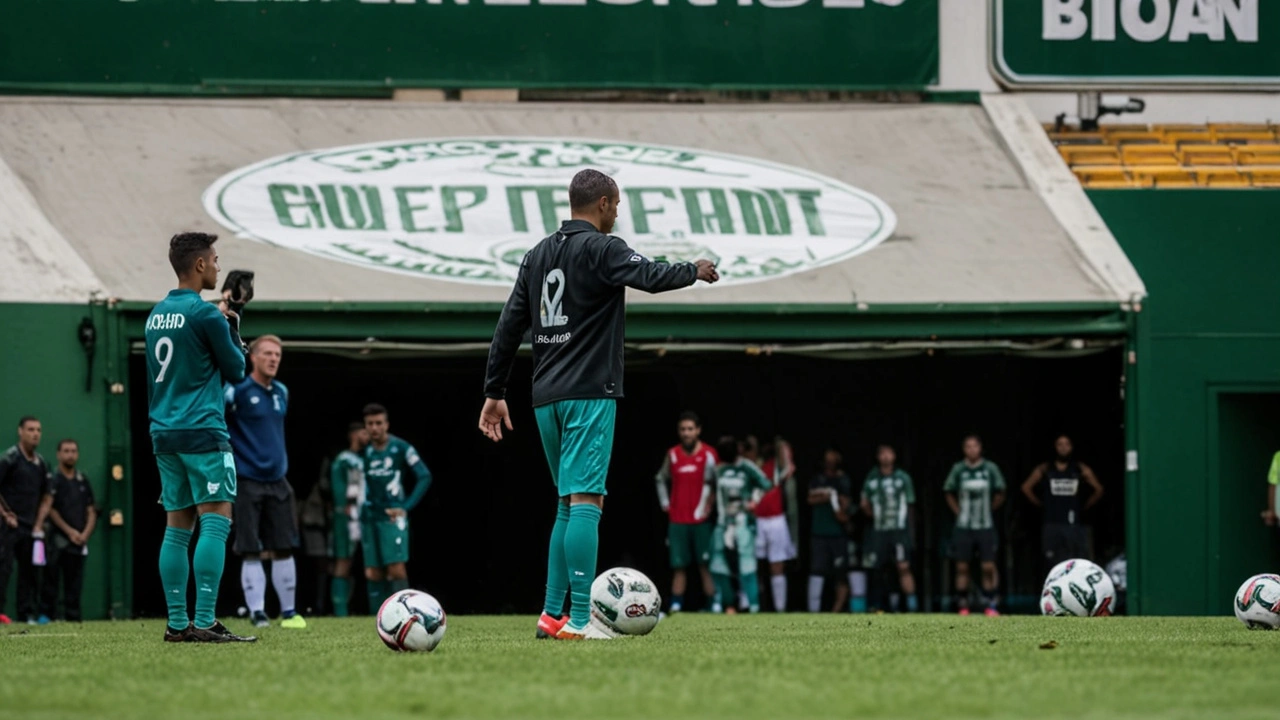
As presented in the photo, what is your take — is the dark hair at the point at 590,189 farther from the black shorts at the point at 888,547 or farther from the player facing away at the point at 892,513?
the black shorts at the point at 888,547

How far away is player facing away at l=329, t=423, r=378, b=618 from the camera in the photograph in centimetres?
1627

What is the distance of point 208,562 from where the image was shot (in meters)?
8.38

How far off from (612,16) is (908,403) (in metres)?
5.15

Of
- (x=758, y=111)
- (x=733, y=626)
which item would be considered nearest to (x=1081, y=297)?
(x=758, y=111)

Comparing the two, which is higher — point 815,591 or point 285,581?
point 285,581

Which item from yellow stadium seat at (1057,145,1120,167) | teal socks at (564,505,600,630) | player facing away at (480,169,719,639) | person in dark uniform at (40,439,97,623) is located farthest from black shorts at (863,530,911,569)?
teal socks at (564,505,600,630)

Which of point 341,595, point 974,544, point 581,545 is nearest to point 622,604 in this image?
point 581,545

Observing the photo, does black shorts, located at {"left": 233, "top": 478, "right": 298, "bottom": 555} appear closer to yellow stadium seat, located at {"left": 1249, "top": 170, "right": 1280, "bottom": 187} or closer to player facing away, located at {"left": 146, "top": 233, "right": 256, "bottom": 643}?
player facing away, located at {"left": 146, "top": 233, "right": 256, "bottom": 643}

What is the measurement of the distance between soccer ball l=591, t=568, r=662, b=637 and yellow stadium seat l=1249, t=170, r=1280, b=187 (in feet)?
35.6

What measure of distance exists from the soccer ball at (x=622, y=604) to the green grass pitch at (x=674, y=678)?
0.21m

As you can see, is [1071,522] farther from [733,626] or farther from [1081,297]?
[733,626]

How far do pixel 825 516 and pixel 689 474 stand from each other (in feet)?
6.49

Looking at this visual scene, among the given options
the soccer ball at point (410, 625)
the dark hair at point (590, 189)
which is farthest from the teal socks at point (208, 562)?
the dark hair at point (590, 189)

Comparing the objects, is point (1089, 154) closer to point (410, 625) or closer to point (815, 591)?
point (815, 591)
